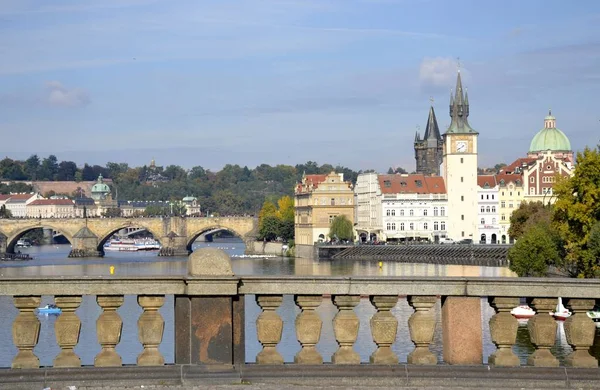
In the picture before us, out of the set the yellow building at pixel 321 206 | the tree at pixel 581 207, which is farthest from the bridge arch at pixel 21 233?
the tree at pixel 581 207

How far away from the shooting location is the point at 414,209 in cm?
13825

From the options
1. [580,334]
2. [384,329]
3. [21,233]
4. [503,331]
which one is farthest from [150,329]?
[21,233]

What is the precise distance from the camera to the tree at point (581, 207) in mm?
49844

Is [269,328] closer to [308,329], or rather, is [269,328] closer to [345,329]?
[308,329]

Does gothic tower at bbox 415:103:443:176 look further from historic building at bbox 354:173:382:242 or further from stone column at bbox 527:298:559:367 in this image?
stone column at bbox 527:298:559:367

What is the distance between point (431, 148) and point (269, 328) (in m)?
154

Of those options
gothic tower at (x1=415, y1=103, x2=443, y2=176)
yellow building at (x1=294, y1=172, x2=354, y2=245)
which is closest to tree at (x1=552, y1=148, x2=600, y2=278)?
yellow building at (x1=294, y1=172, x2=354, y2=245)

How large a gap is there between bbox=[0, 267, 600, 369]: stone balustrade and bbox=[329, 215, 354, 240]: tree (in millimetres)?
126407

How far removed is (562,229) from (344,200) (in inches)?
3721

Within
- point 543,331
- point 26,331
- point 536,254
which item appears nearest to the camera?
point 26,331

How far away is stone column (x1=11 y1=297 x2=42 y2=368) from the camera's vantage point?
461 inches

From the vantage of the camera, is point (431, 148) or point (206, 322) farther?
point (431, 148)

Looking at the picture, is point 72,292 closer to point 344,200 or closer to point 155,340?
point 155,340

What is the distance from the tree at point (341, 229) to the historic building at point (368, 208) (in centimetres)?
292
